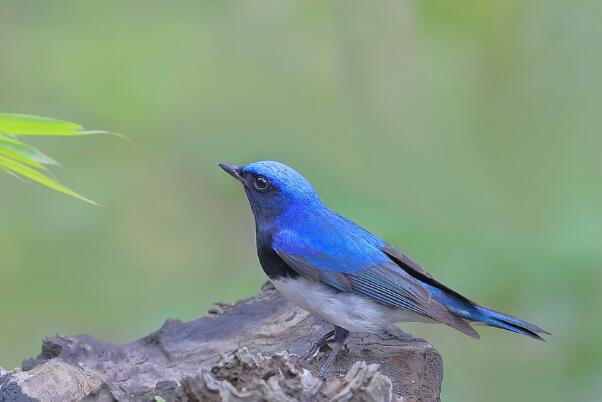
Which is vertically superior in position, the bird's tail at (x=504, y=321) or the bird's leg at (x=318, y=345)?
the bird's tail at (x=504, y=321)

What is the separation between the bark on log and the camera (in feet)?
10.1

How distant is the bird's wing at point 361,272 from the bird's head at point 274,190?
0.16 meters

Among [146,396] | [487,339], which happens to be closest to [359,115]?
[487,339]

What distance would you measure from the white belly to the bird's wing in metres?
0.04

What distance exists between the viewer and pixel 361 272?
14.4 ft

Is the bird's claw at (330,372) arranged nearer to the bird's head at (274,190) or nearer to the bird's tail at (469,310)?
the bird's tail at (469,310)

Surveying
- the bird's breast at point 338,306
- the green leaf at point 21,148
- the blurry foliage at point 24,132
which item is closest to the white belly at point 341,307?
the bird's breast at point 338,306

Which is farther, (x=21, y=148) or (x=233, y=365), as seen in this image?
(x=21, y=148)

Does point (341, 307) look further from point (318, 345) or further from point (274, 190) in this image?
point (274, 190)

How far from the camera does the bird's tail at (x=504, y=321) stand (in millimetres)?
4215

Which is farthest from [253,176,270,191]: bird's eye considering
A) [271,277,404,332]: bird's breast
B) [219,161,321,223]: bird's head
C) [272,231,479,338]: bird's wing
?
[271,277,404,332]: bird's breast

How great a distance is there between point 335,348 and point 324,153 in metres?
2.40

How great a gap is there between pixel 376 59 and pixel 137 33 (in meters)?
1.93

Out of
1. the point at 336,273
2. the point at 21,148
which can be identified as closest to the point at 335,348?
the point at 336,273
